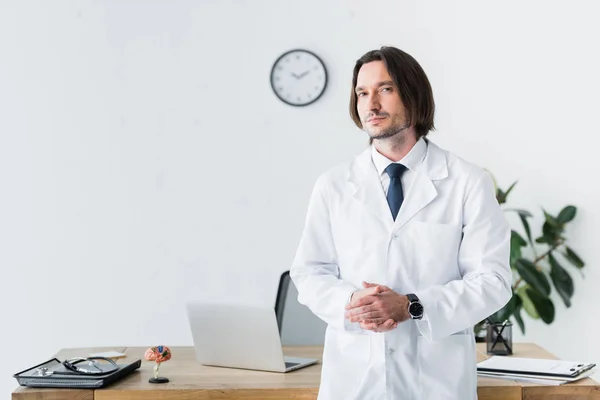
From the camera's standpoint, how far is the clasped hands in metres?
1.84

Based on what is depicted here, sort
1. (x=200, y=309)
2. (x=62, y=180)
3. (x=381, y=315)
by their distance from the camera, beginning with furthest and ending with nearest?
(x=62, y=180)
(x=200, y=309)
(x=381, y=315)

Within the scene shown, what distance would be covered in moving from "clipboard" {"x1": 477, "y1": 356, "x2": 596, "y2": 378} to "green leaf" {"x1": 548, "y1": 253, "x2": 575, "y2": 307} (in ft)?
5.34

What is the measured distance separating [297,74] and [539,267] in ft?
5.38

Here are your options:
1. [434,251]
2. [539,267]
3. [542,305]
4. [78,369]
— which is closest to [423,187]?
[434,251]

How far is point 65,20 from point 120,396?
8.62 ft

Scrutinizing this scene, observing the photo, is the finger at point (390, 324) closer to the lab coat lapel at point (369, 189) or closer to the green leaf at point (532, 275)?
the lab coat lapel at point (369, 189)

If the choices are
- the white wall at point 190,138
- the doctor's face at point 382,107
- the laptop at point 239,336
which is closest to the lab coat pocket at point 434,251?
the doctor's face at point 382,107

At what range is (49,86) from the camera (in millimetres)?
4125

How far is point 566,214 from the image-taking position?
394 centimetres

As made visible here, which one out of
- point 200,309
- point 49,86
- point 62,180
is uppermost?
point 49,86

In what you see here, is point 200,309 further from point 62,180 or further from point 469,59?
point 469,59

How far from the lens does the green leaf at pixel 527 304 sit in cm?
383

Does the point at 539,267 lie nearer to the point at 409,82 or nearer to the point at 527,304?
the point at 527,304

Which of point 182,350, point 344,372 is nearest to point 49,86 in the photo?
point 182,350
